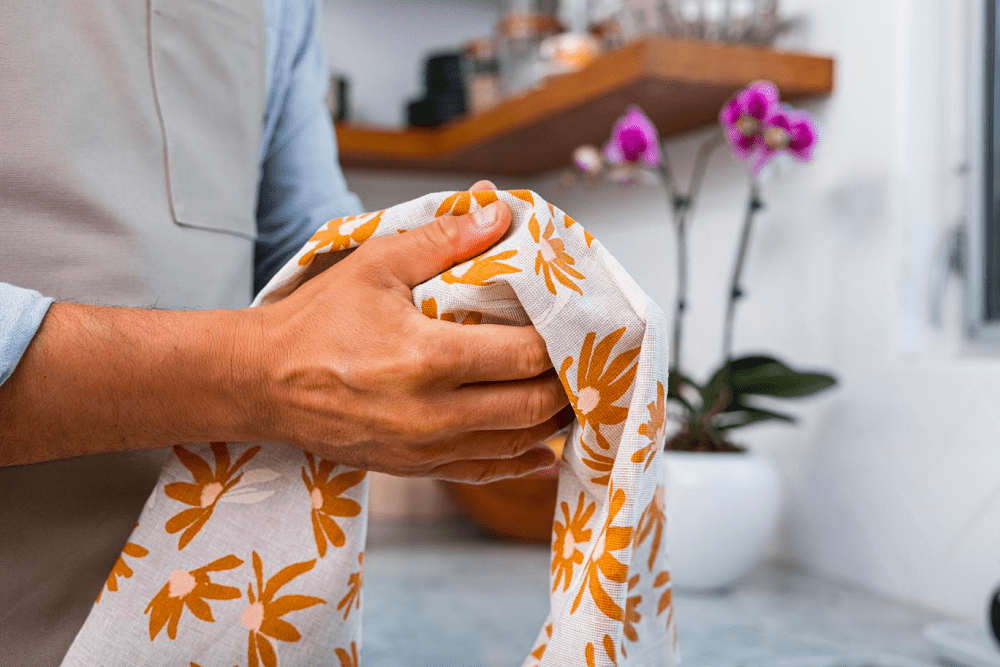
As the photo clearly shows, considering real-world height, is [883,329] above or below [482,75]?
below

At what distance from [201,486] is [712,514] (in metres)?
0.68

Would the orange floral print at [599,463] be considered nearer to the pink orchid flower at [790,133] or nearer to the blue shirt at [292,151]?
the blue shirt at [292,151]

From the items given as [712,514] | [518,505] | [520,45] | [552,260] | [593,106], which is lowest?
[518,505]

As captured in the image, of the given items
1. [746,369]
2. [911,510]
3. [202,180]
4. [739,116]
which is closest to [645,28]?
[739,116]

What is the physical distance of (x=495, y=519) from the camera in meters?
1.41

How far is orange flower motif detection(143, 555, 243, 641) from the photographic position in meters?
0.49

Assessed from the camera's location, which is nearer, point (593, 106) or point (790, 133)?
point (790, 133)

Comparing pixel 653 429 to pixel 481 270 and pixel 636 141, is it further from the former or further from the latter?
pixel 636 141

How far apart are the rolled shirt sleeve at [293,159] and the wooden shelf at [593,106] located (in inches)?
19.9

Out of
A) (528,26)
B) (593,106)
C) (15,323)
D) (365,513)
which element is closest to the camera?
(15,323)

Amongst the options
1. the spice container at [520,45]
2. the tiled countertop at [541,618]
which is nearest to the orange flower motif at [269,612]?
the tiled countertop at [541,618]

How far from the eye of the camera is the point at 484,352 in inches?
17.2

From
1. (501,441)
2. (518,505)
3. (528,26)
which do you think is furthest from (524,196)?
(528,26)

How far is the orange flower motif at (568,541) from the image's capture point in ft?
1.62
